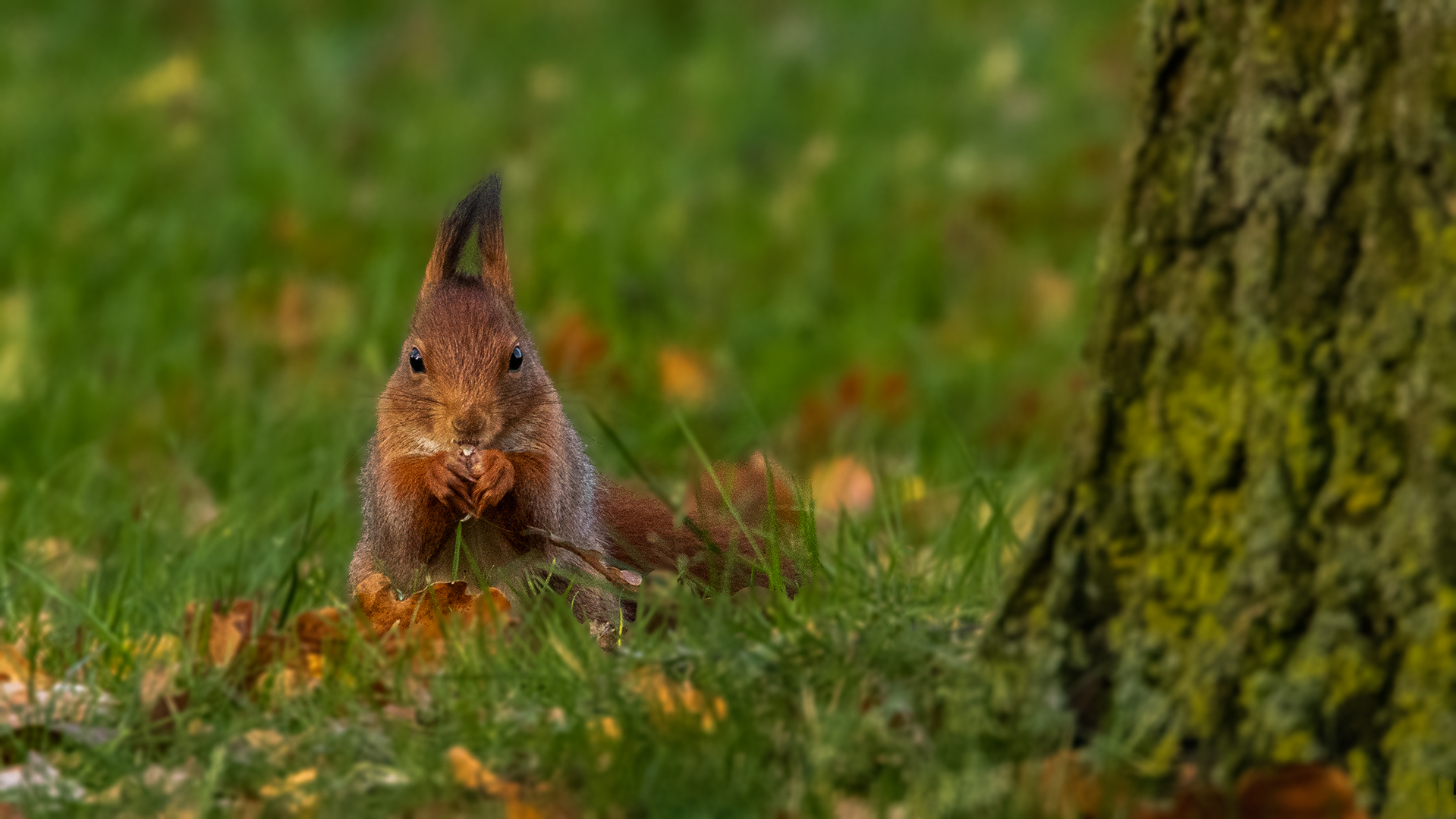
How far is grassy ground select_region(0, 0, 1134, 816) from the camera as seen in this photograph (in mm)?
1947

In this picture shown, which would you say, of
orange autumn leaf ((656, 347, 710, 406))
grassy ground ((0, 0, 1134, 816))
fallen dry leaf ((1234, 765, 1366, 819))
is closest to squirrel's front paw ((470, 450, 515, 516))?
grassy ground ((0, 0, 1134, 816))

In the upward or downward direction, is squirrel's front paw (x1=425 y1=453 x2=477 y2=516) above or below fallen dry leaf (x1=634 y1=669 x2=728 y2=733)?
above

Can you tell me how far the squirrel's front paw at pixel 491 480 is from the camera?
2.46m

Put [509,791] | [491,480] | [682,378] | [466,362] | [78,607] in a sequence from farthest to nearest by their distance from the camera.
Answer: [682,378] < [466,362] < [491,480] < [78,607] < [509,791]

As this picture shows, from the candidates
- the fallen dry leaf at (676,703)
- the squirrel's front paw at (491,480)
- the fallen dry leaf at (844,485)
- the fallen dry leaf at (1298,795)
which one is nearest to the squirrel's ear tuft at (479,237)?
the squirrel's front paw at (491,480)

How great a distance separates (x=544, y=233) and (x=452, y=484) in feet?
9.78


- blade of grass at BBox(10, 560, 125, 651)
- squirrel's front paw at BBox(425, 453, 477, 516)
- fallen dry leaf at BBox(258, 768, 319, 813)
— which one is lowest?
fallen dry leaf at BBox(258, 768, 319, 813)

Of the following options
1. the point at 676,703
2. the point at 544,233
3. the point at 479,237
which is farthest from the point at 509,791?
the point at 544,233

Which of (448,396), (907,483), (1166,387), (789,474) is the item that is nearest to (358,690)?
(448,396)

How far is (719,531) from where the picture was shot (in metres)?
2.80

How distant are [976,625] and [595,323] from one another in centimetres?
290

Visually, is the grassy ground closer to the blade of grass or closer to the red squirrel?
the blade of grass

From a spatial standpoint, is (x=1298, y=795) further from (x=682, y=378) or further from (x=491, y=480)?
(x=682, y=378)

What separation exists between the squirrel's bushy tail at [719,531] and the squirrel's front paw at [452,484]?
317mm
